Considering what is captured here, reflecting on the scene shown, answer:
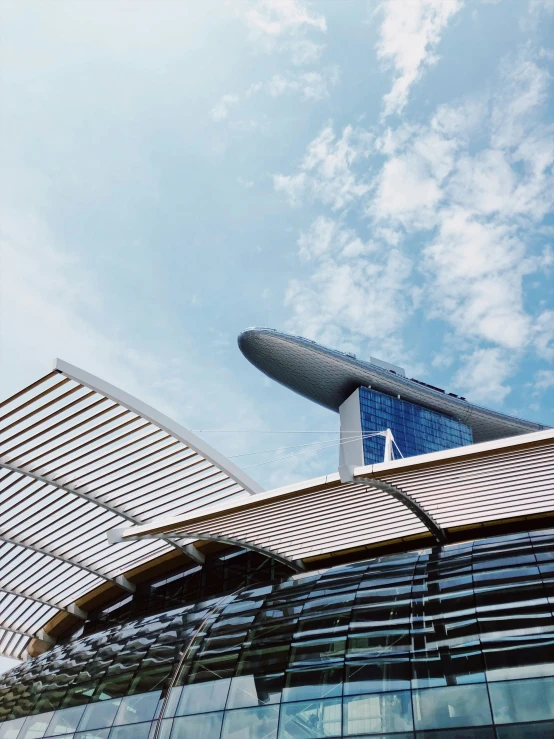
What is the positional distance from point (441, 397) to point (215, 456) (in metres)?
106

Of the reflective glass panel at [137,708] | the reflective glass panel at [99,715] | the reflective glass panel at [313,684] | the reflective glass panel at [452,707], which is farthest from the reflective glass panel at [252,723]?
the reflective glass panel at [99,715]

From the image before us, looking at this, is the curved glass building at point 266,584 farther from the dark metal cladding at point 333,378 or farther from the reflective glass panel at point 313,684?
the dark metal cladding at point 333,378

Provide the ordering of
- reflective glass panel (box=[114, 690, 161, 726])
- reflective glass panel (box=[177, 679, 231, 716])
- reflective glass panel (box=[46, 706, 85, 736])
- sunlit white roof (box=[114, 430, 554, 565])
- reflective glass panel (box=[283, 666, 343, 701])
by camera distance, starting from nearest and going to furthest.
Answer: reflective glass panel (box=[283, 666, 343, 701]), reflective glass panel (box=[177, 679, 231, 716]), reflective glass panel (box=[114, 690, 161, 726]), reflective glass panel (box=[46, 706, 85, 736]), sunlit white roof (box=[114, 430, 554, 565])

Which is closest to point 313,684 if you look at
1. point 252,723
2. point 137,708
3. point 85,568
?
point 252,723

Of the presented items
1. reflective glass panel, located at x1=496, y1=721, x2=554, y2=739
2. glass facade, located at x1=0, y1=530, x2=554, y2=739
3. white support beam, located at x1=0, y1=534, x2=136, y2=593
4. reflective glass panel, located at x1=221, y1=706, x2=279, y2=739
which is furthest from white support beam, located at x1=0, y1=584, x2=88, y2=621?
reflective glass panel, located at x1=496, y1=721, x2=554, y2=739

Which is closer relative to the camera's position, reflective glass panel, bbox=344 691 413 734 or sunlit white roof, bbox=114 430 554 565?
reflective glass panel, bbox=344 691 413 734

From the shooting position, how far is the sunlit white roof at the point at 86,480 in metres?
21.6

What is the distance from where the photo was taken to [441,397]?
124500 mm

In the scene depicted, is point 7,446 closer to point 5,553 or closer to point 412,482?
point 5,553

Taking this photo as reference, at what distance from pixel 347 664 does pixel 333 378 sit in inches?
4242

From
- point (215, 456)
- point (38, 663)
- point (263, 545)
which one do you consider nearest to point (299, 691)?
point (263, 545)

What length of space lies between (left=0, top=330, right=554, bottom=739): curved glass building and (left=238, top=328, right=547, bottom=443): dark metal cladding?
8457 cm

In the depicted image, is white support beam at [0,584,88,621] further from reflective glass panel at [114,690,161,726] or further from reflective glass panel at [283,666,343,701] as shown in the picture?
reflective glass panel at [283,666,343,701]

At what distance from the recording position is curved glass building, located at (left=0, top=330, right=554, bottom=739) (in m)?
12.2
